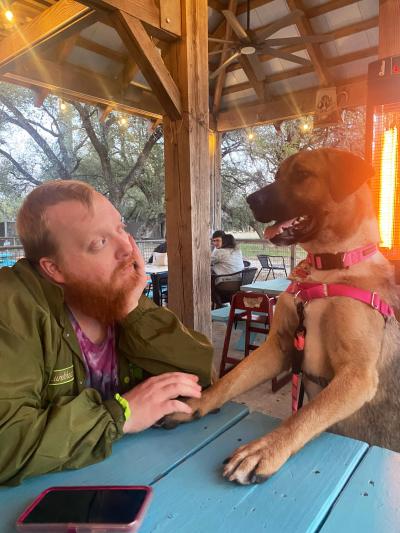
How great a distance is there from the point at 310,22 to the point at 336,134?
524 centimetres

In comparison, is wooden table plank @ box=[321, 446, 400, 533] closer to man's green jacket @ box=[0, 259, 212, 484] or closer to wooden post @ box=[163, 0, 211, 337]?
man's green jacket @ box=[0, 259, 212, 484]

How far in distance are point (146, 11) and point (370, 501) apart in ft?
9.03

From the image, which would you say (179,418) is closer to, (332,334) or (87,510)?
(87,510)

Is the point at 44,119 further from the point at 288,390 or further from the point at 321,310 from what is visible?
the point at 321,310

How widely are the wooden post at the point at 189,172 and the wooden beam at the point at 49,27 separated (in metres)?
0.76

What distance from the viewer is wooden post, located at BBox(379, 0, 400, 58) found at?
2.54 meters

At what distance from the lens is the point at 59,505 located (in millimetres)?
749

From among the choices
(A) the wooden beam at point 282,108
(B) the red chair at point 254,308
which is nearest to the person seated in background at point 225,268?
(B) the red chair at point 254,308

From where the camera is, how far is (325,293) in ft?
4.88

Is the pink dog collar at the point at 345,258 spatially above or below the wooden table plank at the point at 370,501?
above

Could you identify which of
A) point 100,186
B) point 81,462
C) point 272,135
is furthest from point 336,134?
point 81,462

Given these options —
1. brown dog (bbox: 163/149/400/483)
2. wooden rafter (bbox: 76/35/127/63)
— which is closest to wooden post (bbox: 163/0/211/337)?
brown dog (bbox: 163/149/400/483)

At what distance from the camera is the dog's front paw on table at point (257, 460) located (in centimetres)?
88

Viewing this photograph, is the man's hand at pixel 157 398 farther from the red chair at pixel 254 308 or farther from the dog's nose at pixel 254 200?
the red chair at pixel 254 308
